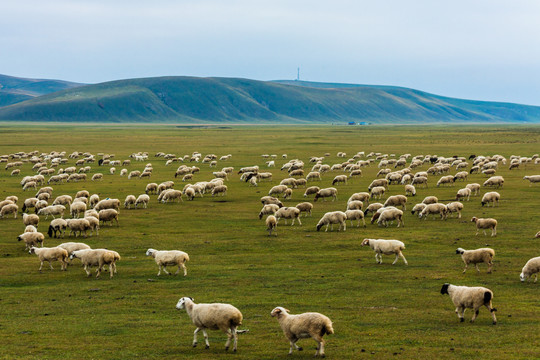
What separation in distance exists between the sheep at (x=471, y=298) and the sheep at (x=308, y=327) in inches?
182

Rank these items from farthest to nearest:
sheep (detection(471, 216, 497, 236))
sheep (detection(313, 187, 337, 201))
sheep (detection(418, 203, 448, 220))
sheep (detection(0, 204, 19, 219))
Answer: sheep (detection(313, 187, 337, 201)) → sheep (detection(0, 204, 19, 219)) → sheep (detection(418, 203, 448, 220)) → sheep (detection(471, 216, 497, 236))

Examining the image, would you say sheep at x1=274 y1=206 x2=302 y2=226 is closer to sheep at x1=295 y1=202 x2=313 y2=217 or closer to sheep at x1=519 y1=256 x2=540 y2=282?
sheep at x1=295 y1=202 x2=313 y2=217

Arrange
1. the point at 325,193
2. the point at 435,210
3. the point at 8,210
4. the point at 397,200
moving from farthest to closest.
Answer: the point at 325,193
the point at 8,210
the point at 397,200
the point at 435,210

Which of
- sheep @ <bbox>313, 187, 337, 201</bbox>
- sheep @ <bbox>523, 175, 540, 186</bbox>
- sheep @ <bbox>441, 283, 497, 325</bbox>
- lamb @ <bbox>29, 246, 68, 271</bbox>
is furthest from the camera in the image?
sheep @ <bbox>523, 175, 540, 186</bbox>

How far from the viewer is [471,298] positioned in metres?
15.6

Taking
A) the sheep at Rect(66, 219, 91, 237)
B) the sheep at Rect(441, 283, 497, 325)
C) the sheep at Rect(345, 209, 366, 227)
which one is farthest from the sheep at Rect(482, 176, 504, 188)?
the sheep at Rect(441, 283, 497, 325)

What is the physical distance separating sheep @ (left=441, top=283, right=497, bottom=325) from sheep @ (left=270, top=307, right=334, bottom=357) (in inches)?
182

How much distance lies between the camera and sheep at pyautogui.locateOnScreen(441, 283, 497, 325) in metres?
15.4

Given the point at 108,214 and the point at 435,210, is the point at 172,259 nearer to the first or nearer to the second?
the point at 108,214

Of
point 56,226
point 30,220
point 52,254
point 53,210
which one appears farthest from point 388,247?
point 53,210

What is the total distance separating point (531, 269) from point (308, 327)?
33.9ft

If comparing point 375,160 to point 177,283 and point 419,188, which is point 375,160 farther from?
point 177,283

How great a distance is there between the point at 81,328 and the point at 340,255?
1249 cm

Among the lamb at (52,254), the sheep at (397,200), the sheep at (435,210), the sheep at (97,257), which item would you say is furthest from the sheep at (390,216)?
the lamb at (52,254)
